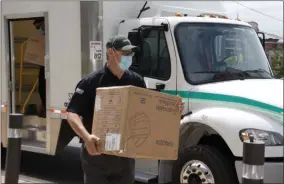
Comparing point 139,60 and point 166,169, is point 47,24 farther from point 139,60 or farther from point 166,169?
point 166,169

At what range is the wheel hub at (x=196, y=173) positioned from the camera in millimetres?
4926

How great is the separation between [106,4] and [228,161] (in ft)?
8.44

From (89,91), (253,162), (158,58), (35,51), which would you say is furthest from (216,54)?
(35,51)

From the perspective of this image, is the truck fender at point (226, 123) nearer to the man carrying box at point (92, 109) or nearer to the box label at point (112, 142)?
the man carrying box at point (92, 109)

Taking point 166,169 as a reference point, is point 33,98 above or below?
above

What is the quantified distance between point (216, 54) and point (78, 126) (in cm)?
261

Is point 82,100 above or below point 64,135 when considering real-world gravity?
above

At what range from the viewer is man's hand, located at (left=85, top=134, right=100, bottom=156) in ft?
10.8

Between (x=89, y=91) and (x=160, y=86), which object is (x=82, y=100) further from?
(x=160, y=86)

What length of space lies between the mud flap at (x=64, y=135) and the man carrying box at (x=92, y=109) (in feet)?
9.00

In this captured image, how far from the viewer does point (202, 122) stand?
4.98m

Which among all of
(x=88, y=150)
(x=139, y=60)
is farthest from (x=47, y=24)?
(x=88, y=150)

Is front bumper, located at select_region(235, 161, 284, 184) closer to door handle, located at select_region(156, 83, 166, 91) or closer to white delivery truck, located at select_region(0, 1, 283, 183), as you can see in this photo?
white delivery truck, located at select_region(0, 1, 283, 183)

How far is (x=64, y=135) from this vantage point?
21.0 feet
